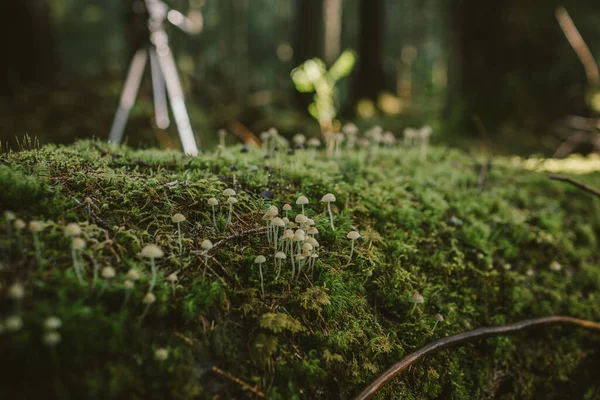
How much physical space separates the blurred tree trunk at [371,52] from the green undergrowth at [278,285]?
27.7ft

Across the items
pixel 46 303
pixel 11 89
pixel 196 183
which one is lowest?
pixel 46 303

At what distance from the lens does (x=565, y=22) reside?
20.3ft

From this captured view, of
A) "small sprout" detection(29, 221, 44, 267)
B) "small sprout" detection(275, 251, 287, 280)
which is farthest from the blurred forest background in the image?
"small sprout" detection(275, 251, 287, 280)

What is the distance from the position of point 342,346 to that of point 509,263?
6.29 feet

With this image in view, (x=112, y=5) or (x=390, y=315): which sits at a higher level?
(x=112, y=5)

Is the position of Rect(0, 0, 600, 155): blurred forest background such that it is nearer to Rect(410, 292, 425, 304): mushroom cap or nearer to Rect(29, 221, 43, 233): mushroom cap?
Rect(29, 221, 43, 233): mushroom cap

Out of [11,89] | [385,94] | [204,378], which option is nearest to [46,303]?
[204,378]

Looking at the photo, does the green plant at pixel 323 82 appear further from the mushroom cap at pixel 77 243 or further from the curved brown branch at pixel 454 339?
the mushroom cap at pixel 77 243

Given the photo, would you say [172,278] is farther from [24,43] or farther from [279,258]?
[24,43]

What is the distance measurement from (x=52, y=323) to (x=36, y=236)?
0.58m

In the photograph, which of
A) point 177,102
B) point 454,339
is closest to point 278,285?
point 454,339

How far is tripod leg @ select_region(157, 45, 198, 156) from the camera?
4.21 m

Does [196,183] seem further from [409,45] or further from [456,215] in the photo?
[409,45]

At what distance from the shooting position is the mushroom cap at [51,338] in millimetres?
1383
